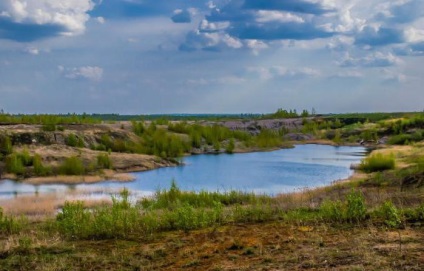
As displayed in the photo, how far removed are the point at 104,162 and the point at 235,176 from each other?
9.22 metres

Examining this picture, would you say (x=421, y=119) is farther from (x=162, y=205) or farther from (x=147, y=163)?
(x=162, y=205)

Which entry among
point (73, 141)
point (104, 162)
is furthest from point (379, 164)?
point (73, 141)

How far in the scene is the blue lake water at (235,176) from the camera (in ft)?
89.1

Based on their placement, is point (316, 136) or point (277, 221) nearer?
point (277, 221)

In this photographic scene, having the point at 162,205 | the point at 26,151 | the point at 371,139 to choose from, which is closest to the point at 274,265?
the point at 162,205

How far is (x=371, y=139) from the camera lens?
59750 mm

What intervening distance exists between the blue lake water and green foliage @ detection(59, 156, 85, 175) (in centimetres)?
340

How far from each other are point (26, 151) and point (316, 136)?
41081mm

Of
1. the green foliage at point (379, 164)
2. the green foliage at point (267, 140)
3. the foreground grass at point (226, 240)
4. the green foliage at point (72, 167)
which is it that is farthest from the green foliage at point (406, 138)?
the foreground grass at point (226, 240)

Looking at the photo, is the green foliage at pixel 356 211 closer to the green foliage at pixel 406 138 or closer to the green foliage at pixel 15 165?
the green foliage at pixel 15 165

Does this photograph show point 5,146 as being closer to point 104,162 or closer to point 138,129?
point 104,162

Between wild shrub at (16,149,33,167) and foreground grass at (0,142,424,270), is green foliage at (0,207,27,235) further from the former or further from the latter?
wild shrub at (16,149,33,167)

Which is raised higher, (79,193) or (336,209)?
(336,209)

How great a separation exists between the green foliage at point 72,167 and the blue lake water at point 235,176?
3405 millimetres
